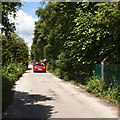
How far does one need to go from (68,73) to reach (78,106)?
407 inches

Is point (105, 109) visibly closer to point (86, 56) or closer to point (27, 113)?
point (27, 113)

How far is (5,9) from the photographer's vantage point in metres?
6.95

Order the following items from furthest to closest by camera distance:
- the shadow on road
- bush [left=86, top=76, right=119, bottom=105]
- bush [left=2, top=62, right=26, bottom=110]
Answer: bush [left=86, top=76, right=119, bottom=105]
bush [left=2, top=62, right=26, bottom=110]
the shadow on road

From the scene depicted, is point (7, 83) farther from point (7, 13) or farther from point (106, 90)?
point (106, 90)

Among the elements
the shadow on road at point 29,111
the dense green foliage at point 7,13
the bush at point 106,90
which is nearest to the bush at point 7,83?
the shadow on road at point 29,111

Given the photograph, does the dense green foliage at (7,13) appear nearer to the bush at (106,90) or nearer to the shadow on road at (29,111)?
the shadow on road at (29,111)

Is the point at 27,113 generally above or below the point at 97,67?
below

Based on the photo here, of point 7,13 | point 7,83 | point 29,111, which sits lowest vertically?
point 29,111

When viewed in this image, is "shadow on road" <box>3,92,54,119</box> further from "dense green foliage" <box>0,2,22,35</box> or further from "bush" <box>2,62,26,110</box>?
"dense green foliage" <box>0,2,22,35</box>

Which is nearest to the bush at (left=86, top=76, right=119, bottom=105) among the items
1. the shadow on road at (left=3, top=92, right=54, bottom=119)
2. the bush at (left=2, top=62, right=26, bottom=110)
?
the shadow on road at (left=3, top=92, right=54, bottom=119)

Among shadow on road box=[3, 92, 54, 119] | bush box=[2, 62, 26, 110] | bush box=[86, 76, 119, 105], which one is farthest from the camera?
bush box=[86, 76, 119, 105]

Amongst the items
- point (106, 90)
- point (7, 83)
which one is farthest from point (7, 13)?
point (106, 90)

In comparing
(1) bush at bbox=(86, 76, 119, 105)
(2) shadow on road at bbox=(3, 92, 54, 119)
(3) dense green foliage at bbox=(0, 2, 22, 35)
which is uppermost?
(3) dense green foliage at bbox=(0, 2, 22, 35)

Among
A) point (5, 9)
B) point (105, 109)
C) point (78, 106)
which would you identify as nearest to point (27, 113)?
point (78, 106)
